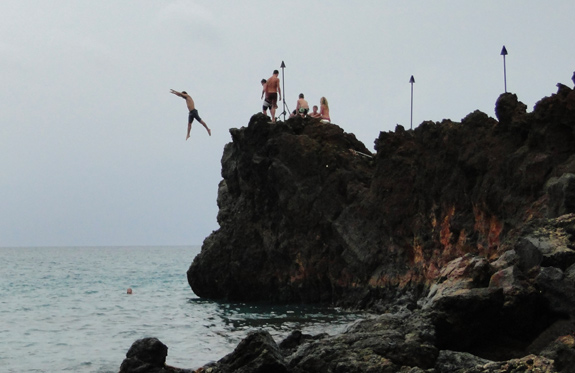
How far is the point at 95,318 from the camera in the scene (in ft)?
94.1

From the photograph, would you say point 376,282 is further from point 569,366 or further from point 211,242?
point 569,366

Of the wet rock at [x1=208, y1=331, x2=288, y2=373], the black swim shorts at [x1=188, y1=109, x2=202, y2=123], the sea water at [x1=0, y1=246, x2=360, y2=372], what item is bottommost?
the sea water at [x1=0, y1=246, x2=360, y2=372]

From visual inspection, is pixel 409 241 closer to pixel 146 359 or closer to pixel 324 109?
pixel 324 109

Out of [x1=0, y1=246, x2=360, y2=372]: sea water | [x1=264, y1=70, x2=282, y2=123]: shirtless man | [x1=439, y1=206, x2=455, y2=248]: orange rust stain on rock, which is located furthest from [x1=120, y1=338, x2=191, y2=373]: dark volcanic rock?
[x1=264, y1=70, x2=282, y2=123]: shirtless man

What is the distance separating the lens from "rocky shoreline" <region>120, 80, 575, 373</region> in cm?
1152

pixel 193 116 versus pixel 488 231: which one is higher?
pixel 193 116

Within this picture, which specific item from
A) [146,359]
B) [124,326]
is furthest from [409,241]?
[146,359]

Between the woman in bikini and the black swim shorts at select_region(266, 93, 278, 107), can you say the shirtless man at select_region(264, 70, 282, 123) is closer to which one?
the black swim shorts at select_region(266, 93, 278, 107)

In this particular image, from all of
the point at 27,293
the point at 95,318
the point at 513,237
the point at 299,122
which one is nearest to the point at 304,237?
the point at 299,122

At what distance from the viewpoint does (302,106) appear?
34062mm

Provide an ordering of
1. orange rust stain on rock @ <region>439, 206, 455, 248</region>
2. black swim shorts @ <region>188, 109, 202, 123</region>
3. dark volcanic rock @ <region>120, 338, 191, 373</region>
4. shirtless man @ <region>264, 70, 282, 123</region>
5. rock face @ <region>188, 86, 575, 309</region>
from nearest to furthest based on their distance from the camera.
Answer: dark volcanic rock @ <region>120, 338, 191, 373</region> < rock face @ <region>188, 86, 575, 309</region> < black swim shorts @ <region>188, 109, 202, 123</region> < orange rust stain on rock @ <region>439, 206, 455, 248</region> < shirtless man @ <region>264, 70, 282, 123</region>

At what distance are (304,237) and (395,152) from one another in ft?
18.9

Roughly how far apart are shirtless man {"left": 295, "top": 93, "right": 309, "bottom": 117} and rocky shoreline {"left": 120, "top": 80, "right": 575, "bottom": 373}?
3.34 ft

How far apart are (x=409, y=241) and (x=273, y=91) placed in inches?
368
